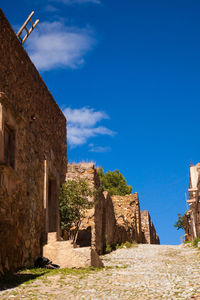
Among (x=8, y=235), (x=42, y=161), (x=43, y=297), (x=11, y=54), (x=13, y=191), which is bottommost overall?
(x=43, y=297)

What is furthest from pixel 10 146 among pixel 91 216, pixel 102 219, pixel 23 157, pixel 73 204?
pixel 102 219

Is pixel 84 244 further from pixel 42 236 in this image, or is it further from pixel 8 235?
pixel 8 235

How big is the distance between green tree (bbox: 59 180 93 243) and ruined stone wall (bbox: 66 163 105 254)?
0.51 meters

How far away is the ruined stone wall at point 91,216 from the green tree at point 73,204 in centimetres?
51

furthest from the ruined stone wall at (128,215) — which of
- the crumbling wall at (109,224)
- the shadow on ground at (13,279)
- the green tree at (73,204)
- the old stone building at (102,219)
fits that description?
the shadow on ground at (13,279)

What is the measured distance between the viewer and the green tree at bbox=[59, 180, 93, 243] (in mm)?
14203

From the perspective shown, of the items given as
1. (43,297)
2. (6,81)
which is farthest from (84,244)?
(43,297)

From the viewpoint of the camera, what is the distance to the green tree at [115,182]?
124 feet

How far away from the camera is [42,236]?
39.2 feet

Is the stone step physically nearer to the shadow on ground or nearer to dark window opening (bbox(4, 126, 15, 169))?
the shadow on ground

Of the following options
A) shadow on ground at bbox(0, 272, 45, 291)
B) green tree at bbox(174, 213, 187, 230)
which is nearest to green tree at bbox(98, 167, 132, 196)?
green tree at bbox(174, 213, 187, 230)

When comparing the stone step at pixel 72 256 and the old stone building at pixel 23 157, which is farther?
the stone step at pixel 72 256

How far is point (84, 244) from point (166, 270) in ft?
18.0

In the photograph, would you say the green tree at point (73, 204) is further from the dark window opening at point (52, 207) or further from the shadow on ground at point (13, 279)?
the shadow on ground at point (13, 279)
